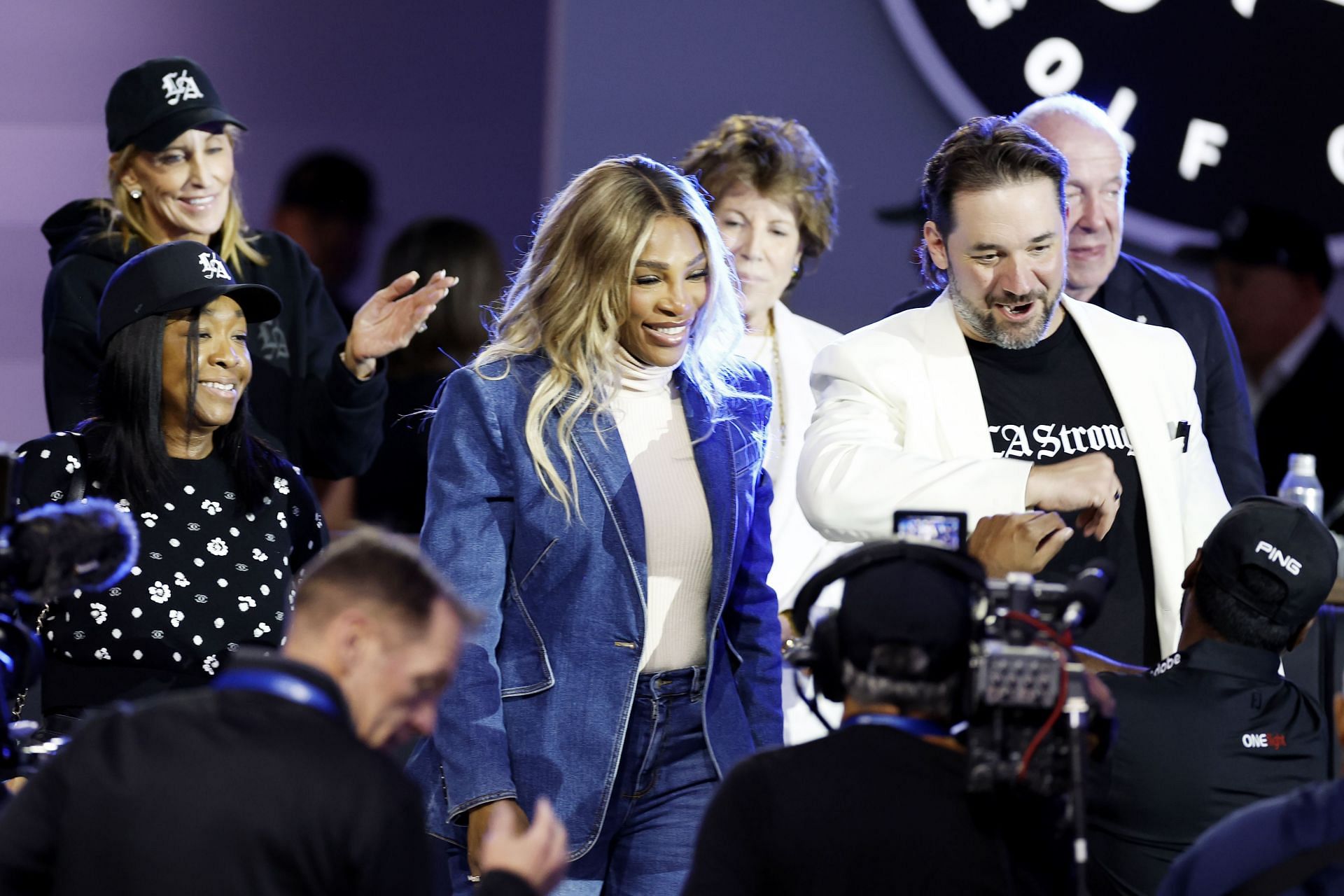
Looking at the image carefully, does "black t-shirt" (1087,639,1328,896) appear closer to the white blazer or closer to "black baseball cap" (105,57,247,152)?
the white blazer

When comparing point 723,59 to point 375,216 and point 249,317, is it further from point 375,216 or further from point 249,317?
point 249,317

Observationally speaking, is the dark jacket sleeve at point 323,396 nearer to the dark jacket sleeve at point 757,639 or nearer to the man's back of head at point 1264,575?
the dark jacket sleeve at point 757,639

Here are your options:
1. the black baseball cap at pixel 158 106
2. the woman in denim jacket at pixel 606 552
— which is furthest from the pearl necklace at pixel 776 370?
the black baseball cap at pixel 158 106

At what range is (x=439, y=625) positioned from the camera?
2016 millimetres

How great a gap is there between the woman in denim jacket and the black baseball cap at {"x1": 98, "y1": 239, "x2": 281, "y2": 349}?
0.62m

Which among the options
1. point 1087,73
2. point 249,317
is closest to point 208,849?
point 249,317

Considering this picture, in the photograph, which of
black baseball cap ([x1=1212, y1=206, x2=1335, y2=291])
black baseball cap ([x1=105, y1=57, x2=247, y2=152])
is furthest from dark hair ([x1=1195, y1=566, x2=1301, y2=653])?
black baseball cap ([x1=1212, y1=206, x2=1335, y2=291])

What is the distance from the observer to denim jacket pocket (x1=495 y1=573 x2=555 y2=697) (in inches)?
109

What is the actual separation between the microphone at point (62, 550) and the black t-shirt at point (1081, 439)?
1606mm

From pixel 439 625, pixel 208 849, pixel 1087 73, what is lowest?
pixel 208 849

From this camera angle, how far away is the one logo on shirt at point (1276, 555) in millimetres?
2764

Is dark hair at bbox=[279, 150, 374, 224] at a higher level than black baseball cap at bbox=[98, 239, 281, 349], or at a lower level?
higher

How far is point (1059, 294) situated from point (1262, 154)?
94.0 inches

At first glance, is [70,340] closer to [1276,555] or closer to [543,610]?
[543,610]
